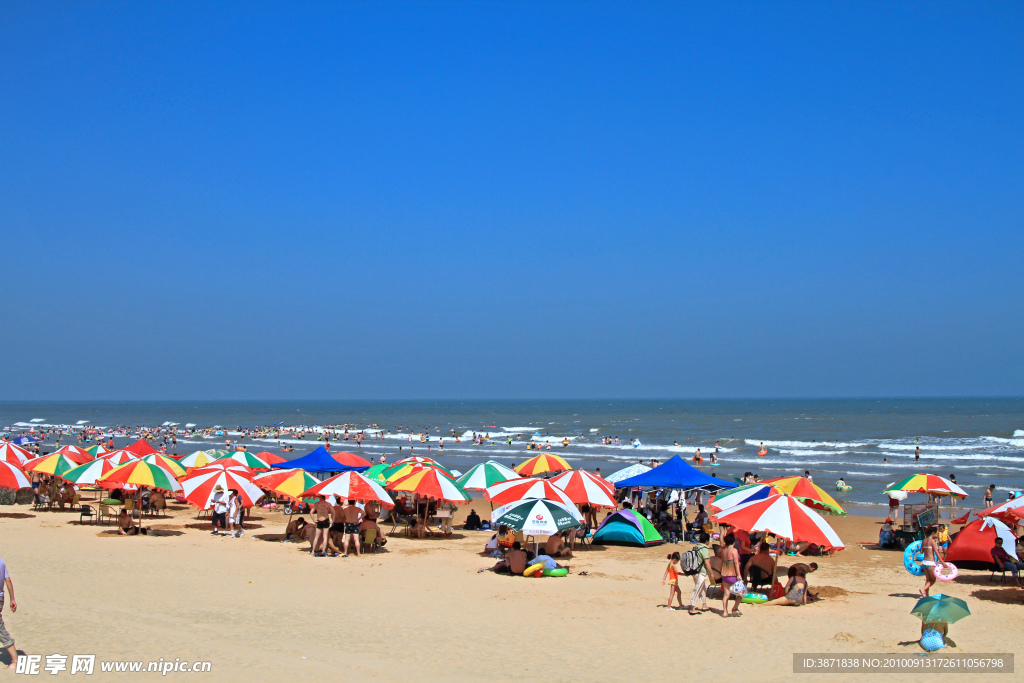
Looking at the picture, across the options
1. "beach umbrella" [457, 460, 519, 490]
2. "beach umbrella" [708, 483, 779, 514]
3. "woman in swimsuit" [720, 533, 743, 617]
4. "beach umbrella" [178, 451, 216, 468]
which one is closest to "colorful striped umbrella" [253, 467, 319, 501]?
"beach umbrella" [457, 460, 519, 490]

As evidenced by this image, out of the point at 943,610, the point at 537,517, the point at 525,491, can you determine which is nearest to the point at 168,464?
the point at 525,491

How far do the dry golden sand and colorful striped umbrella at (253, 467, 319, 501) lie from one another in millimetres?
1402

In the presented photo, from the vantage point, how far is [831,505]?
16547mm

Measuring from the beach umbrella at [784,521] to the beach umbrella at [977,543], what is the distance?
4286 millimetres

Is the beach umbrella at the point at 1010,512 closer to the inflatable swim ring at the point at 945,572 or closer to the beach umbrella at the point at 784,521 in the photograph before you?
the inflatable swim ring at the point at 945,572

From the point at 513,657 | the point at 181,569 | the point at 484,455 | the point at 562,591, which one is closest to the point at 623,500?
the point at 562,591

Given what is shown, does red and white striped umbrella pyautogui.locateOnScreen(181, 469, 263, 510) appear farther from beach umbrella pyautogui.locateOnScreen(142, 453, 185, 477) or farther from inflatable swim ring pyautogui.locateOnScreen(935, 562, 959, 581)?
inflatable swim ring pyautogui.locateOnScreen(935, 562, 959, 581)

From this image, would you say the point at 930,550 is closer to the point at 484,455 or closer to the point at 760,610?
the point at 760,610

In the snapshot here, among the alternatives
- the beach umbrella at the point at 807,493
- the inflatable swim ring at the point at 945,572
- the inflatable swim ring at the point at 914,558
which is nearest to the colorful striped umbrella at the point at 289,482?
the beach umbrella at the point at 807,493

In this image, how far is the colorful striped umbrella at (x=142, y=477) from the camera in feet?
58.1

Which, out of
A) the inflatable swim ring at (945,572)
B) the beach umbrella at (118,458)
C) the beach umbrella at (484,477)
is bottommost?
the inflatable swim ring at (945,572)

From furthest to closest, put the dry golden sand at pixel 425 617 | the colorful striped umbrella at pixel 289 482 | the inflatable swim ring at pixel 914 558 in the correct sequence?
the colorful striped umbrella at pixel 289 482 → the inflatable swim ring at pixel 914 558 → the dry golden sand at pixel 425 617

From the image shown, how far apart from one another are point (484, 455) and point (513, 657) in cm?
4336

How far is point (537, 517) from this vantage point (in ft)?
46.7
